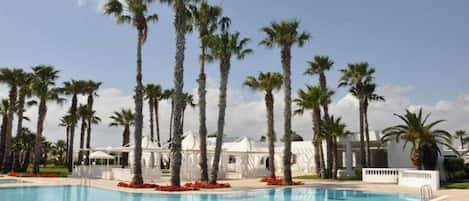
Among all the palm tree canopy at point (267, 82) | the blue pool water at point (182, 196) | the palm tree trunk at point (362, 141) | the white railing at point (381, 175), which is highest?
the palm tree canopy at point (267, 82)

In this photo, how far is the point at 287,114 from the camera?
3045 cm

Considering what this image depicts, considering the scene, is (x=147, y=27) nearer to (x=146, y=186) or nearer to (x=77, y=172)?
(x=146, y=186)

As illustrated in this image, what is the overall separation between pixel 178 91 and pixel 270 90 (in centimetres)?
1058

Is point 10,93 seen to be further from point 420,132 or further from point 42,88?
point 420,132

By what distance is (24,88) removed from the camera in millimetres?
42594

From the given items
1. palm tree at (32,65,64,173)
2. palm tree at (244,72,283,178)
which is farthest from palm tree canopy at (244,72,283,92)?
palm tree at (32,65,64,173)

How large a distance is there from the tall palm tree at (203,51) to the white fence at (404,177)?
45.0ft

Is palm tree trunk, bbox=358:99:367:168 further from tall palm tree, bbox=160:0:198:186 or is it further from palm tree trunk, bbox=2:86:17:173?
palm tree trunk, bbox=2:86:17:173

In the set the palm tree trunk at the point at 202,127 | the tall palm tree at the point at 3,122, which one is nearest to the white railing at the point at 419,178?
the palm tree trunk at the point at 202,127

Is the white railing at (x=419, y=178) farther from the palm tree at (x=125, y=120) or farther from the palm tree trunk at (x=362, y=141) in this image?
the palm tree at (x=125, y=120)

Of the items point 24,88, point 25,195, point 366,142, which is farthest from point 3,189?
point 366,142

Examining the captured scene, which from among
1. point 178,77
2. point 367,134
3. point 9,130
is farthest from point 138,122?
point 9,130

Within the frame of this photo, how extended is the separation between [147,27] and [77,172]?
16.5 meters

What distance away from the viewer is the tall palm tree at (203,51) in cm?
2811
